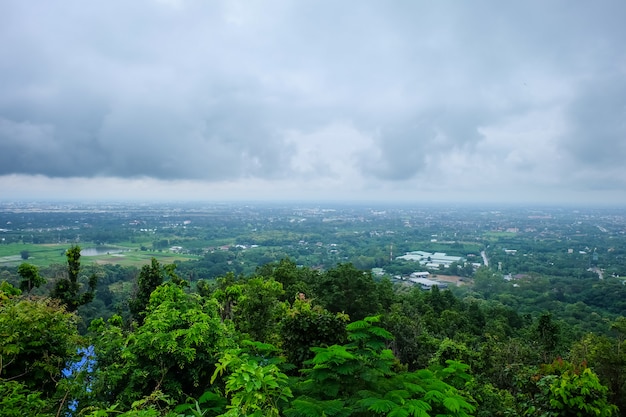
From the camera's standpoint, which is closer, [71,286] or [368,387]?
[368,387]

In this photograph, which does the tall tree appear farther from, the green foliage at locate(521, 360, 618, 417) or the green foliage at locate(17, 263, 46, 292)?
the green foliage at locate(521, 360, 618, 417)

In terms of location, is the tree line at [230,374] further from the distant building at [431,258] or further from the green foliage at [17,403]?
the distant building at [431,258]

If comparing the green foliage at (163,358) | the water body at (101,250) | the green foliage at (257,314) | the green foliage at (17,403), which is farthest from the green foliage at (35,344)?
the water body at (101,250)

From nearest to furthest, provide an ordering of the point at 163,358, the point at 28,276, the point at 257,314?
the point at 163,358, the point at 257,314, the point at 28,276

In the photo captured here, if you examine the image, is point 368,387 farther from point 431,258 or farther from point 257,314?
point 431,258

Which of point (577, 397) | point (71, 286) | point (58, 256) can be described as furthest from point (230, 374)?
point (58, 256)

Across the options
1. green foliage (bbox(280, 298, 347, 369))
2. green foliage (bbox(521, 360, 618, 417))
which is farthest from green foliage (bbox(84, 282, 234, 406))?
green foliage (bbox(521, 360, 618, 417))

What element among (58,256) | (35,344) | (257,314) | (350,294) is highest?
(35,344)

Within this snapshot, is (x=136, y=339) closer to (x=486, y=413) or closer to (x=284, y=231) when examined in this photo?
(x=486, y=413)
